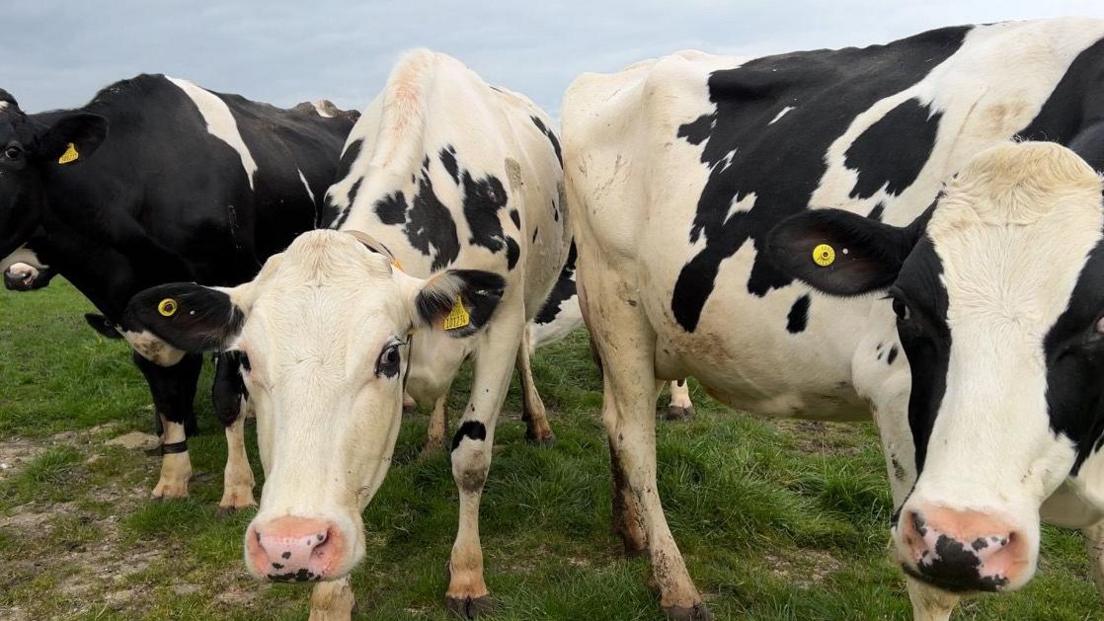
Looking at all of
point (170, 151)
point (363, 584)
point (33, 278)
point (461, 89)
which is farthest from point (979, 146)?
point (33, 278)

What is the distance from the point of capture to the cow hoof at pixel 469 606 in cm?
382

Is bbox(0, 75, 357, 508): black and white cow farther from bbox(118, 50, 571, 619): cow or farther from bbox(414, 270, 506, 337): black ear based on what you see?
bbox(414, 270, 506, 337): black ear

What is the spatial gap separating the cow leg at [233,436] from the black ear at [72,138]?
1499mm

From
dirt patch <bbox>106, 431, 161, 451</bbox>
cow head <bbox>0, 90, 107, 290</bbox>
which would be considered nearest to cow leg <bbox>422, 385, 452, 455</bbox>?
dirt patch <bbox>106, 431, 161, 451</bbox>

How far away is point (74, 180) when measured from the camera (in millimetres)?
5098

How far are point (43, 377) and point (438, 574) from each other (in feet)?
19.7

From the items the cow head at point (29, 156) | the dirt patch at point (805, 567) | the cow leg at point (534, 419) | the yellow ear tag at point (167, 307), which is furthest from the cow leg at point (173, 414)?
the dirt patch at point (805, 567)

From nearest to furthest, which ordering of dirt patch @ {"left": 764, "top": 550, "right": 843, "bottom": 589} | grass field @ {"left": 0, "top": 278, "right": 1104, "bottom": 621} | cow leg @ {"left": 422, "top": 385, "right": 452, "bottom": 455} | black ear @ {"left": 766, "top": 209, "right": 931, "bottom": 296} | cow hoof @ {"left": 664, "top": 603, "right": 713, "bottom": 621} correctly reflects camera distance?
black ear @ {"left": 766, "top": 209, "right": 931, "bottom": 296} → cow hoof @ {"left": 664, "top": 603, "right": 713, "bottom": 621} → grass field @ {"left": 0, "top": 278, "right": 1104, "bottom": 621} → dirt patch @ {"left": 764, "top": 550, "right": 843, "bottom": 589} → cow leg @ {"left": 422, "top": 385, "right": 452, "bottom": 455}

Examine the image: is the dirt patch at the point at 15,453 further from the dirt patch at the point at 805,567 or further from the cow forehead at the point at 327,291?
the dirt patch at the point at 805,567

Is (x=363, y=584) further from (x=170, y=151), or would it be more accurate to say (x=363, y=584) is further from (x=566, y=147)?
(x=170, y=151)

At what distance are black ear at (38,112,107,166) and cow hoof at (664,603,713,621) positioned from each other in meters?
4.32

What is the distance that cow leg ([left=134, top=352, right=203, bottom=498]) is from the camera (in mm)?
5293

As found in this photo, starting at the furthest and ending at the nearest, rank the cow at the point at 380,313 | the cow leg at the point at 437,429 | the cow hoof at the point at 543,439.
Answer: the cow hoof at the point at 543,439, the cow leg at the point at 437,429, the cow at the point at 380,313

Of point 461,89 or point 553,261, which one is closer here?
point 461,89
